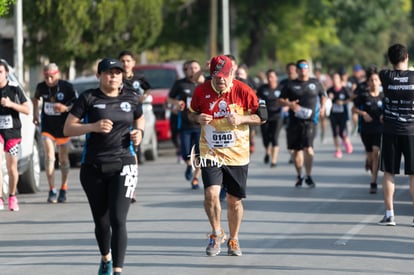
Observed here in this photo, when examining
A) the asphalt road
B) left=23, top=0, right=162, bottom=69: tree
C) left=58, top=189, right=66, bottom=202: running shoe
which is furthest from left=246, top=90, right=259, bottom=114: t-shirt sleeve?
left=23, top=0, right=162, bottom=69: tree

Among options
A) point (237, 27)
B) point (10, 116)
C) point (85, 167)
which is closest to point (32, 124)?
point (10, 116)

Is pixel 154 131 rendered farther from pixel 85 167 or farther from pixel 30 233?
pixel 85 167

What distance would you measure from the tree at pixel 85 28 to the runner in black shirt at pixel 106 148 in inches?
754

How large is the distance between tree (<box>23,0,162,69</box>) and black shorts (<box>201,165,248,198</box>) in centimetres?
1785

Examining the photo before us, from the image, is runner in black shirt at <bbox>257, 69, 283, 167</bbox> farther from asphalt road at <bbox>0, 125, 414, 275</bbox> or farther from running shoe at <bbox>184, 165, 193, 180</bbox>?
running shoe at <bbox>184, 165, 193, 180</bbox>

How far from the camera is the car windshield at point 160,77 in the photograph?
2669cm

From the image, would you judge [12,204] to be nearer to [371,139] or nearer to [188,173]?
[188,173]

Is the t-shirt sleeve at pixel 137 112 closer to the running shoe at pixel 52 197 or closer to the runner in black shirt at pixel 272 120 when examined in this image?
the running shoe at pixel 52 197

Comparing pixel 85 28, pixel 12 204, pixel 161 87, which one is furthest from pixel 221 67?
pixel 85 28

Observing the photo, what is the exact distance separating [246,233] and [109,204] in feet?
11.7

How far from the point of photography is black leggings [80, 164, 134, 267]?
9.39 m

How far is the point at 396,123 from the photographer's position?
13430 millimetres

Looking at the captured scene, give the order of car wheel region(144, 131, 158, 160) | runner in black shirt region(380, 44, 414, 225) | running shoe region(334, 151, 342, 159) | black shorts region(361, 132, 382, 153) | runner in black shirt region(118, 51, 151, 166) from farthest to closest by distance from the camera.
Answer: running shoe region(334, 151, 342, 159)
car wheel region(144, 131, 158, 160)
black shorts region(361, 132, 382, 153)
runner in black shirt region(118, 51, 151, 166)
runner in black shirt region(380, 44, 414, 225)

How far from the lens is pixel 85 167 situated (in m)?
9.67
